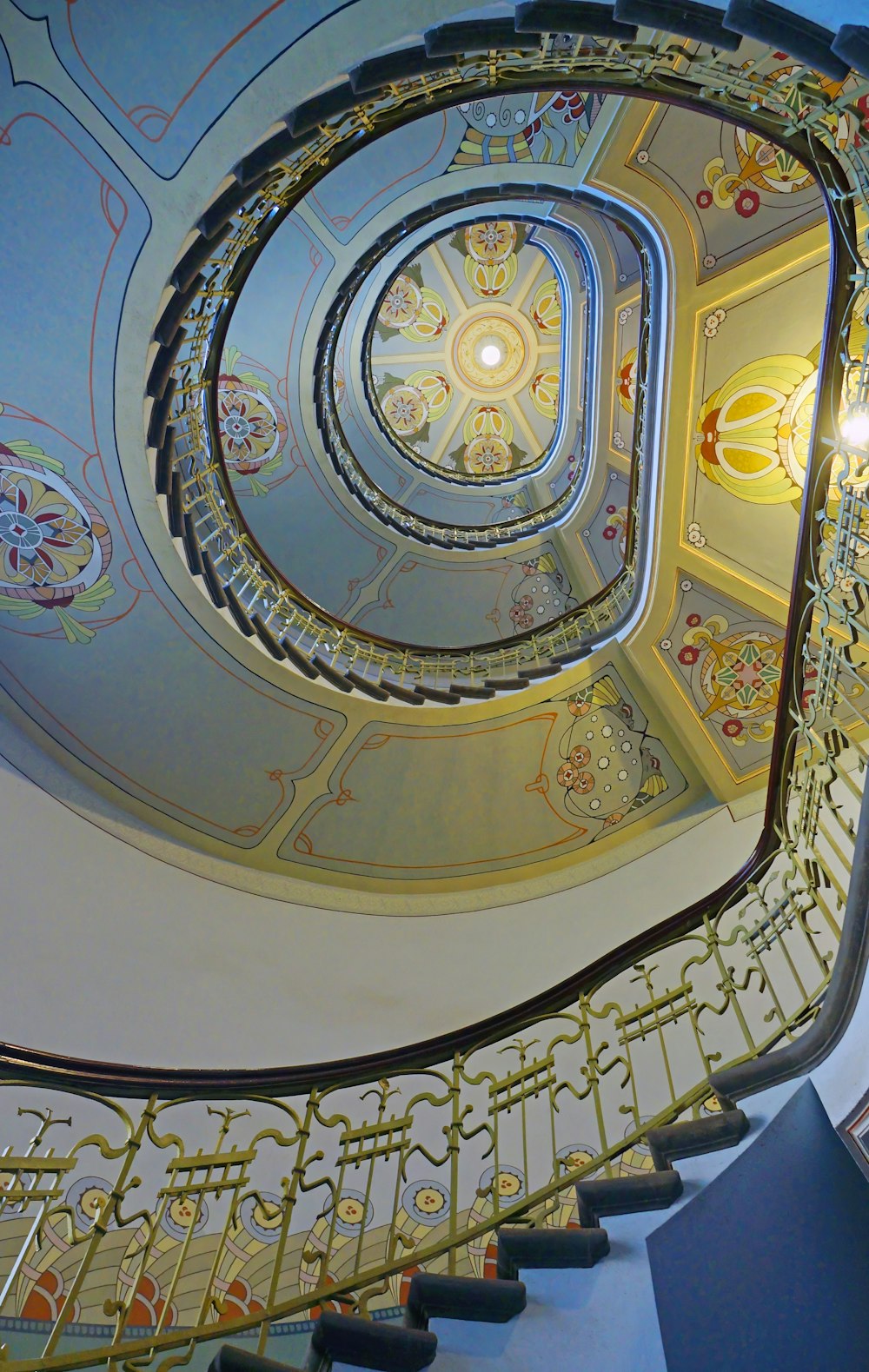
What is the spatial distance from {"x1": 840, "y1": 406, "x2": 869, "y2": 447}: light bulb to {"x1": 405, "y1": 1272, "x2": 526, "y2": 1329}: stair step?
3.81 m

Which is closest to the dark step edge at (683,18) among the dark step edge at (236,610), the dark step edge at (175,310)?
the dark step edge at (175,310)

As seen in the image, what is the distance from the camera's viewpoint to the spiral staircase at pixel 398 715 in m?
2.75

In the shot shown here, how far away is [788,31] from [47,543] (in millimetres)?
5419

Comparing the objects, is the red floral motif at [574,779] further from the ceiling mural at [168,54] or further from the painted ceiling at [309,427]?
the ceiling mural at [168,54]

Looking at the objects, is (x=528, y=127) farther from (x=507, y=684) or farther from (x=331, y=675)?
(x=331, y=675)

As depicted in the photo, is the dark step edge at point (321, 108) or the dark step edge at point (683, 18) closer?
the dark step edge at point (683, 18)

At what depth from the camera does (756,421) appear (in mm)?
6898

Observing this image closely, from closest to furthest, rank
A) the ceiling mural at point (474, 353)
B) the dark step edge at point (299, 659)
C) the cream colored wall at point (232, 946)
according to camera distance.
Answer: the cream colored wall at point (232, 946) < the dark step edge at point (299, 659) < the ceiling mural at point (474, 353)

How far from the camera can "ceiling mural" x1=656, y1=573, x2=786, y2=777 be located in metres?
7.41

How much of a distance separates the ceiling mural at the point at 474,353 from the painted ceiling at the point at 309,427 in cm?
441

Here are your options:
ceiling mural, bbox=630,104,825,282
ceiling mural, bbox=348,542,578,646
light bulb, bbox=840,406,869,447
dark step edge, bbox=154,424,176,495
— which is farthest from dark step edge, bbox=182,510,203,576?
ceiling mural, bbox=348,542,578,646

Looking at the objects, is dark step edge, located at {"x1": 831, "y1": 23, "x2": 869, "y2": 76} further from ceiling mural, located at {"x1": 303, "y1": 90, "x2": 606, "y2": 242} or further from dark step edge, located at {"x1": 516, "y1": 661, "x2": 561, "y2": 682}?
dark step edge, located at {"x1": 516, "y1": 661, "x2": 561, "y2": 682}

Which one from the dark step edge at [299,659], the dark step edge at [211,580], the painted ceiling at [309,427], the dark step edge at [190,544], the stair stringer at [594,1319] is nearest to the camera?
the stair stringer at [594,1319]

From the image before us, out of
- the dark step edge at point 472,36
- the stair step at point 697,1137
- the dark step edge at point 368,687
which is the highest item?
the dark step edge at point 368,687
